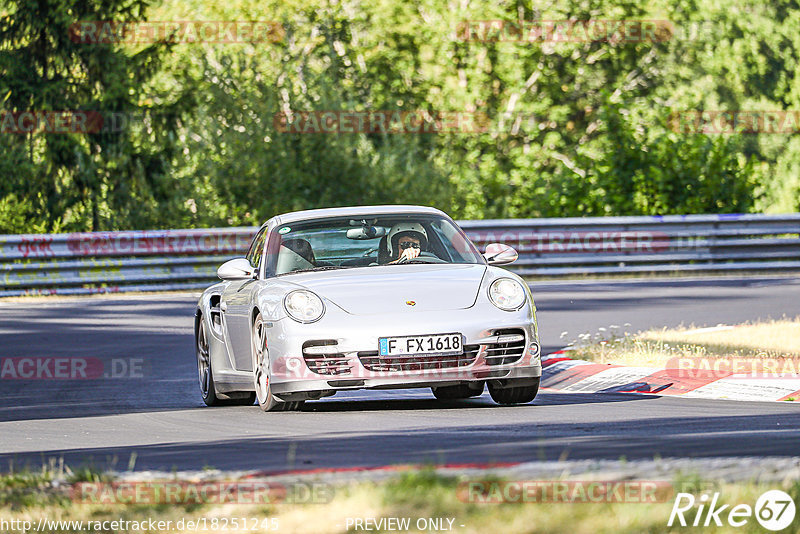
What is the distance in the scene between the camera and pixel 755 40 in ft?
206

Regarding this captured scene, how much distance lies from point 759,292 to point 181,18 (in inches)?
1097

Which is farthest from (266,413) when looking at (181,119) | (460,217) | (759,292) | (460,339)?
(460,217)

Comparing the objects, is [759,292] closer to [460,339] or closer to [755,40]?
[460,339]

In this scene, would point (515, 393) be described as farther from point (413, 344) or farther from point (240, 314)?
point (240, 314)

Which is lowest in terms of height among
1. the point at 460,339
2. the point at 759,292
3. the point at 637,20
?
the point at 759,292

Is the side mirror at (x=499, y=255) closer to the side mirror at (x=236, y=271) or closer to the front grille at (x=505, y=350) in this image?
the front grille at (x=505, y=350)

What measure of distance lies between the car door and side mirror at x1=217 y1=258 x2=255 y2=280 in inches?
3.4

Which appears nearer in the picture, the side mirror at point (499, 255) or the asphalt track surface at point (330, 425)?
the asphalt track surface at point (330, 425)

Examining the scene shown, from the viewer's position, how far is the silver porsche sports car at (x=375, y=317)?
32.2 feet

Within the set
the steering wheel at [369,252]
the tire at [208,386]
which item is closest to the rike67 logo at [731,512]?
the steering wheel at [369,252]

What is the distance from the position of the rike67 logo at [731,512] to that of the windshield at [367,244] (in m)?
5.69

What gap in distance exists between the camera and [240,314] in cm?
1094

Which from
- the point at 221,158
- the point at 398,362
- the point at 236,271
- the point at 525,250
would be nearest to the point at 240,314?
the point at 236,271

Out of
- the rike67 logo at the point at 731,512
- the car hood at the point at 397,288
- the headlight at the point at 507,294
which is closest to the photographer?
the rike67 logo at the point at 731,512
